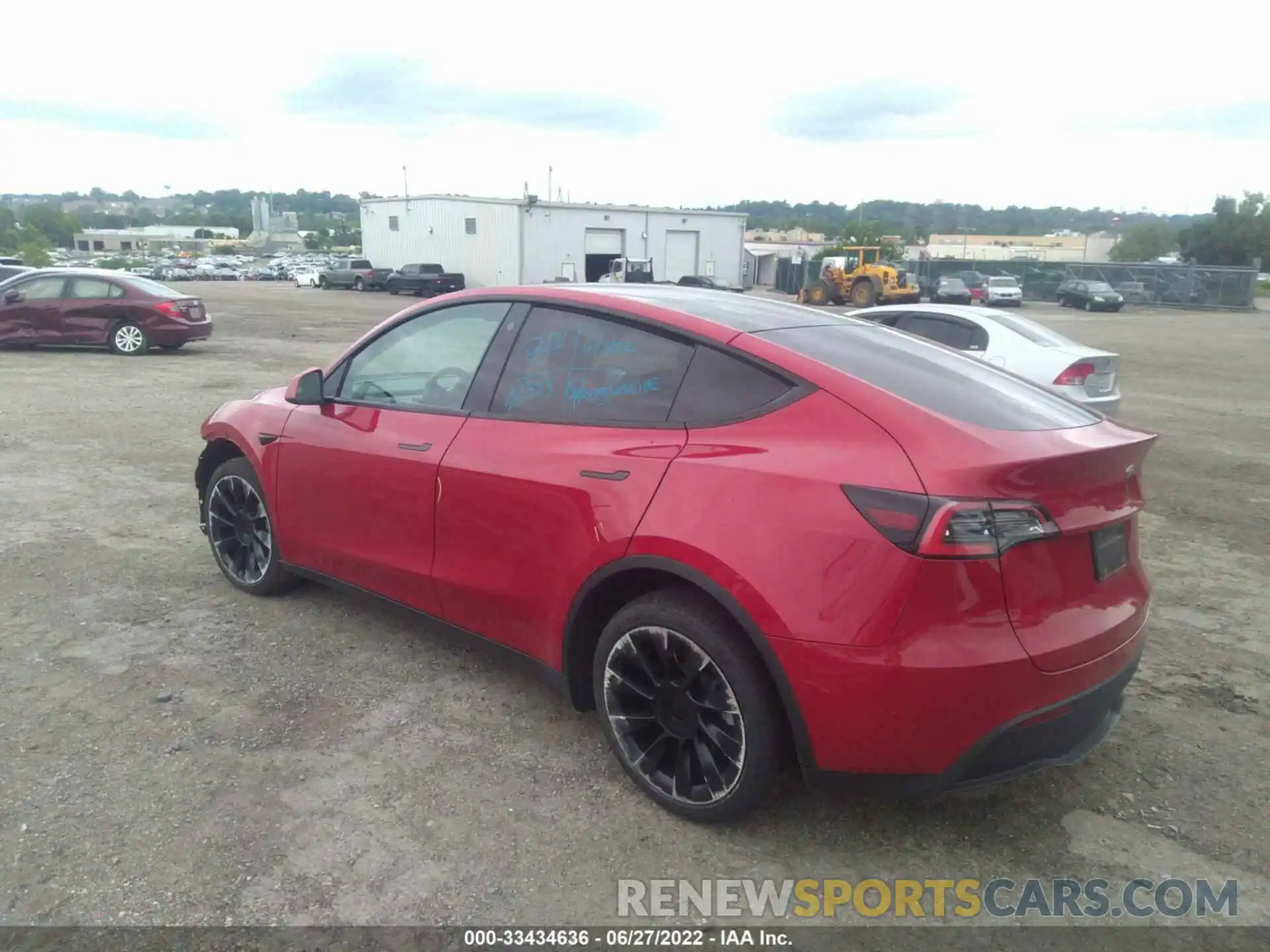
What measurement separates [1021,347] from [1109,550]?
271 inches

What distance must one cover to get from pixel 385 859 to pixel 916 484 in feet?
6.25

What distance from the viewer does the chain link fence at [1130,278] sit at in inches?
1752

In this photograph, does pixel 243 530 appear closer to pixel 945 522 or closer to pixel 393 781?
pixel 393 781

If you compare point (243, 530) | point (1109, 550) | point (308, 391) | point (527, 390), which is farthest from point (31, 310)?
point (1109, 550)

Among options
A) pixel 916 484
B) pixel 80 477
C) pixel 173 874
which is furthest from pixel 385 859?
pixel 80 477

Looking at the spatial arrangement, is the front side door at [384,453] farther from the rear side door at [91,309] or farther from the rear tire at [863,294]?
the rear tire at [863,294]

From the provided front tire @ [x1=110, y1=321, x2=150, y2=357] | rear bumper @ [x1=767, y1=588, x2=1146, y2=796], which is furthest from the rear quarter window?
front tire @ [x1=110, y1=321, x2=150, y2=357]

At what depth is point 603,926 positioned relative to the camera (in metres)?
2.61

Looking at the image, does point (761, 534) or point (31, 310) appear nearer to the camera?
point (761, 534)

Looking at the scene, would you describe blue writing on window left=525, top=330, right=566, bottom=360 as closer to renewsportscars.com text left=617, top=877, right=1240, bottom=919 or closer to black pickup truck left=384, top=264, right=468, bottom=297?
renewsportscars.com text left=617, top=877, right=1240, bottom=919

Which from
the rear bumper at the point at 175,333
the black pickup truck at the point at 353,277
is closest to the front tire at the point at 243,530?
the rear bumper at the point at 175,333

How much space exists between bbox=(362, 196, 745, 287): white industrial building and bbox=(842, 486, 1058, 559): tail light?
40932 millimetres

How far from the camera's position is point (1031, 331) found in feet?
31.0

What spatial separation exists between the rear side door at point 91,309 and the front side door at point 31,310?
0.48 feet
